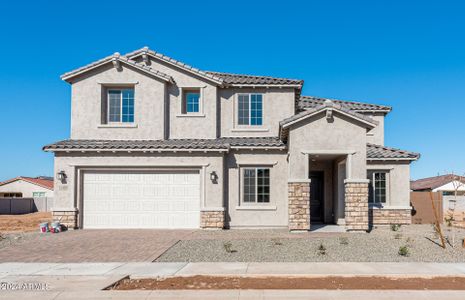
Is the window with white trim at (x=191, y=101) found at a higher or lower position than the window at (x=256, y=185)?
higher

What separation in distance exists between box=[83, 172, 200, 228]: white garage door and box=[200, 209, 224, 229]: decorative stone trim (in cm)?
Answer: 38

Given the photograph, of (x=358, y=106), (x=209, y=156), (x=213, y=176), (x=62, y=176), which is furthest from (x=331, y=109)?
(x=62, y=176)

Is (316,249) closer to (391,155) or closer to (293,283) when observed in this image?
Result: (293,283)

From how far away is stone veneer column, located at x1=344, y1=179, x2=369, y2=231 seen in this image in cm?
1708

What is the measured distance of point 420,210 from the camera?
898 inches

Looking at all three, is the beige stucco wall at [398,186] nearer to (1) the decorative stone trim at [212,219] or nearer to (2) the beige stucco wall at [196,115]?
(1) the decorative stone trim at [212,219]

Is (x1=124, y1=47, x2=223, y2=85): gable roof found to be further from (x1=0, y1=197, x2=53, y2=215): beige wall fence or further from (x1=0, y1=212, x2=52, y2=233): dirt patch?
(x1=0, y1=197, x2=53, y2=215): beige wall fence

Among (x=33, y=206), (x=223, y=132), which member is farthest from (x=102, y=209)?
(x=33, y=206)

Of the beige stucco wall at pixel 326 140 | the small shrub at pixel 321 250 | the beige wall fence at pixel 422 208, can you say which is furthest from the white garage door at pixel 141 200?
the beige wall fence at pixel 422 208

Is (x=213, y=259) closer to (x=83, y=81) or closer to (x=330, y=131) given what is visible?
(x=330, y=131)

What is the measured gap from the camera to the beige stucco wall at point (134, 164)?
61.3ft

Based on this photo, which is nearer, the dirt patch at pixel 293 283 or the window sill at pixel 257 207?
the dirt patch at pixel 293 283

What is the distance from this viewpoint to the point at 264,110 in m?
21.0

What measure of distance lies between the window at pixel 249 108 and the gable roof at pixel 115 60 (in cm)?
366
